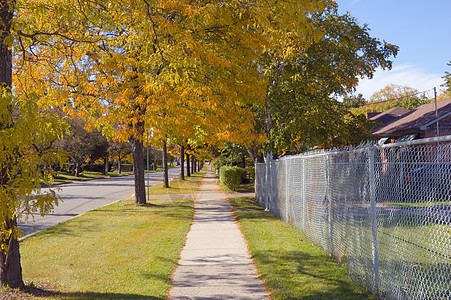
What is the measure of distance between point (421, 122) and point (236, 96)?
47.1 feet

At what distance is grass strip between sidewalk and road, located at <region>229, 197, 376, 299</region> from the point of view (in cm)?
574

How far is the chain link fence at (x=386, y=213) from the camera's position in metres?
3.96

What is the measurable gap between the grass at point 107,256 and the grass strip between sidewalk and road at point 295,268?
1.61 m

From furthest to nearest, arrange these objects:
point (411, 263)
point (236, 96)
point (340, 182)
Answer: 1. point (236, 96)
2. point (340, 182)
3. point (411, 263)

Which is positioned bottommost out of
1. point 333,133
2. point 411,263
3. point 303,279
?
point 303,279

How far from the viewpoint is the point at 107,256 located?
8133mm

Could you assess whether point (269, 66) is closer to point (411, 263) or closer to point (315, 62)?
point (315, 62)

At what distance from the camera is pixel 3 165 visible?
475cm

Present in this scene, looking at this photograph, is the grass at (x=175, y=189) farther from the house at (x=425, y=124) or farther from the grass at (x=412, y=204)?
the grass at (x=412, y=204)

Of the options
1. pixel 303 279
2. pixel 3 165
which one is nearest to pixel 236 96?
pixel 303 279

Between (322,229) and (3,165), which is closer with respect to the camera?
(3,165)

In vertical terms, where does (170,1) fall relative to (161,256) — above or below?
above

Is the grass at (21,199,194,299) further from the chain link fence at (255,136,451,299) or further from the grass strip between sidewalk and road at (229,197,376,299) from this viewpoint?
the chain link fence at (255,136,451,299)

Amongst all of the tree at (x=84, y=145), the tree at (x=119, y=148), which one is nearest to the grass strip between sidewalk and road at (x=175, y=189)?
the tree at (x=84, y=145)
